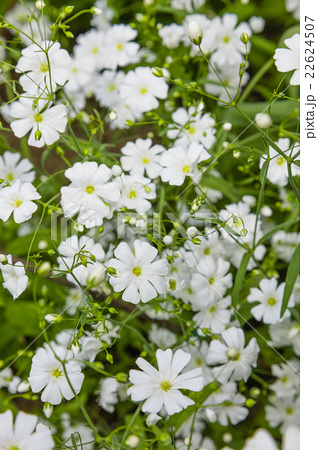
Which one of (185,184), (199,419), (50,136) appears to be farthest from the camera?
(199,419)

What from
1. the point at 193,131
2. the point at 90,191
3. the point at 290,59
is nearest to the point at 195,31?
the point at 290,59

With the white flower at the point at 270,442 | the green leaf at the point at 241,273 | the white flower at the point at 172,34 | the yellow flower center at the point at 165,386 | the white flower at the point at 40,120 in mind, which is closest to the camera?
the white flower at the point at 270,442

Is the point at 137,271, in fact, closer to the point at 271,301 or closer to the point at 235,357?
the point at 235,357

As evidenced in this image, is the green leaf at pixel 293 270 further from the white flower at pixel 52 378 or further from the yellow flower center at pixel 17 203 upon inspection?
the yellow flower center at pixel 17 203

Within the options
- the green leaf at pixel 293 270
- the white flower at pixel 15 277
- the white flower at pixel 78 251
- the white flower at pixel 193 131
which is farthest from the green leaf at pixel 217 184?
the white flower at pixel 15 277

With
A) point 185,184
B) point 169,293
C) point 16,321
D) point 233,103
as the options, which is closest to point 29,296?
point 16,321

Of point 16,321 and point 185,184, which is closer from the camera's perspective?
point 185,184
